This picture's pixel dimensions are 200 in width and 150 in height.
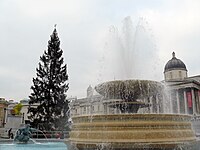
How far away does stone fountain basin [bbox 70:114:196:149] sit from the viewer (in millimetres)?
5789

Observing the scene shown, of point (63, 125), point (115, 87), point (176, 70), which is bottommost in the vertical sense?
point (63, 125)

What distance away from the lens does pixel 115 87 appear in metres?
7.88

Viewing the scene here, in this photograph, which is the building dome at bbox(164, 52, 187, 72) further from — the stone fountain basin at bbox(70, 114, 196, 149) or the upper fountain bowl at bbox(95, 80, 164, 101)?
the stone fountain basin at bbox(70, 114, 196, 149)

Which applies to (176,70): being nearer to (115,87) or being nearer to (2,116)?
(2,116)

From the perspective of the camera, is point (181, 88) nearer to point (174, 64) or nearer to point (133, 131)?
point (174, 64)

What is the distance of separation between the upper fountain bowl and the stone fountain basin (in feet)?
5.42

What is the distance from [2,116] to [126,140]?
46.3m

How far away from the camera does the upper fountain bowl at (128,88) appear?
7.61m

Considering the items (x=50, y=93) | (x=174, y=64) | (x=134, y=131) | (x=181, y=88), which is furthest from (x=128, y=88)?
(x=174, y=64)

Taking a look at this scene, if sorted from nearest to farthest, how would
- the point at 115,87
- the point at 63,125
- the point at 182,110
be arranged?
the point at 115,87 < the point at 63,125 < the point at 182,110

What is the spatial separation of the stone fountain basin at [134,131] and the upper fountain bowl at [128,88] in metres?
1.65

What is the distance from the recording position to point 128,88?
25.4ft

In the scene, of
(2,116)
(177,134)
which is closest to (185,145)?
(177,134)

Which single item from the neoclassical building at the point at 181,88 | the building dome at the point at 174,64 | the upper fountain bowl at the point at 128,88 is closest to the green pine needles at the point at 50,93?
the upper fountain bowl at the point at 128,88
